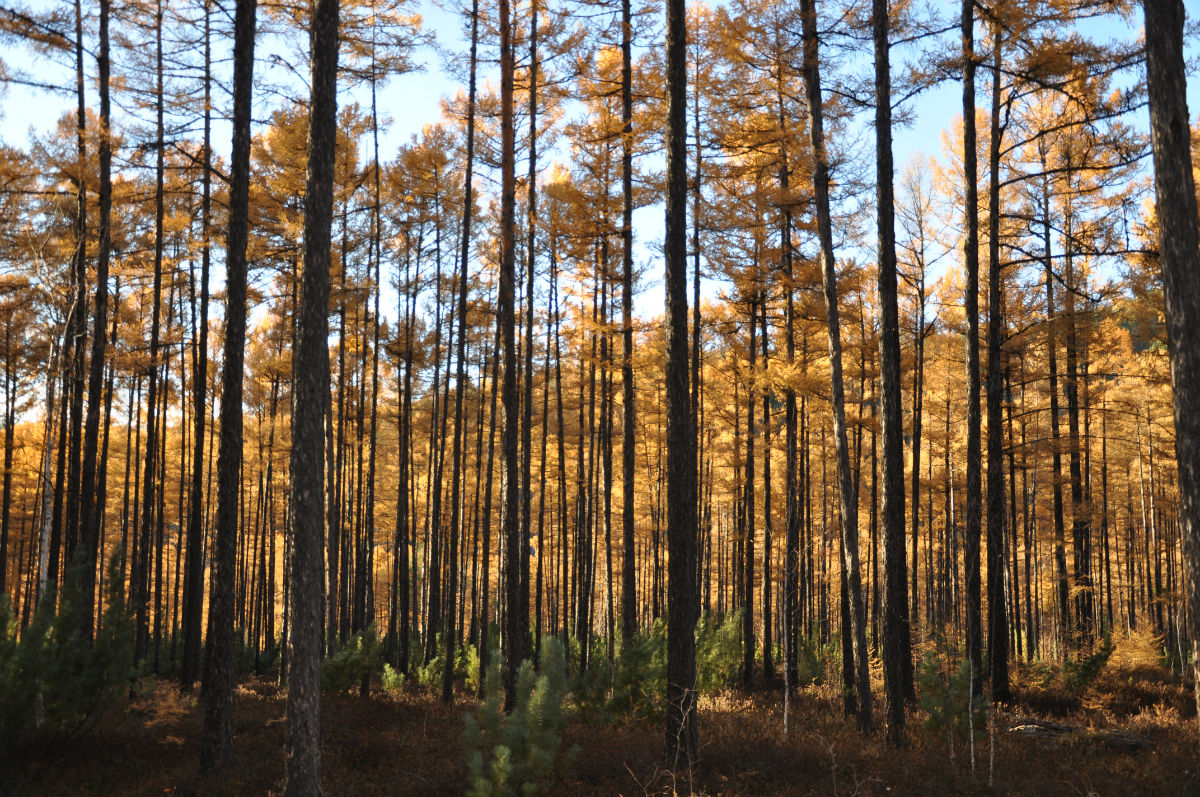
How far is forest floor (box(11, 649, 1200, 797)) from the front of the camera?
788cm

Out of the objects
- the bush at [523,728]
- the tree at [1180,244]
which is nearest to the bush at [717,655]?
the bush at [523,728]

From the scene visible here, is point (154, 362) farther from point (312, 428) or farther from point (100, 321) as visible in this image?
point (312, 428)

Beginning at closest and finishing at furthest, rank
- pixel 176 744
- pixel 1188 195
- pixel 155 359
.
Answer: pixel 1188 195 < pixel 176 744 < pixel 155 359

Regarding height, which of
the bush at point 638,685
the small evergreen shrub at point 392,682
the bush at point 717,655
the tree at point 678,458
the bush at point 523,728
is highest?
the tree at point 678,458

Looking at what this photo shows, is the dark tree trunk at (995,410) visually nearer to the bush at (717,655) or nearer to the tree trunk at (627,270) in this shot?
the bush at (717,655)

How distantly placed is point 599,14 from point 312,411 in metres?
9.08

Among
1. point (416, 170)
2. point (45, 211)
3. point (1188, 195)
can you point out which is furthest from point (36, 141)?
point (1188, 195)

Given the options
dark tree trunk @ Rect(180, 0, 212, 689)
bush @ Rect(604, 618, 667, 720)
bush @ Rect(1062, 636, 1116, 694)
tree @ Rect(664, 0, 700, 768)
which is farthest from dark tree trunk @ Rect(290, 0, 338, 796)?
bush @ Rect(1062, 636, 1116, 694)

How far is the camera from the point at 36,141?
43.4 feet

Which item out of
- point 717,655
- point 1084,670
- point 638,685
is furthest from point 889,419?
point 1084,670

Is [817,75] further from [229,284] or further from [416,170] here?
[416,170]

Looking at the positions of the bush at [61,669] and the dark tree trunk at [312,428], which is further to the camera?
the bush at [61,669]

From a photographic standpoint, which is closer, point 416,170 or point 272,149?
point 272,149

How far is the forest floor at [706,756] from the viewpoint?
7.88m
